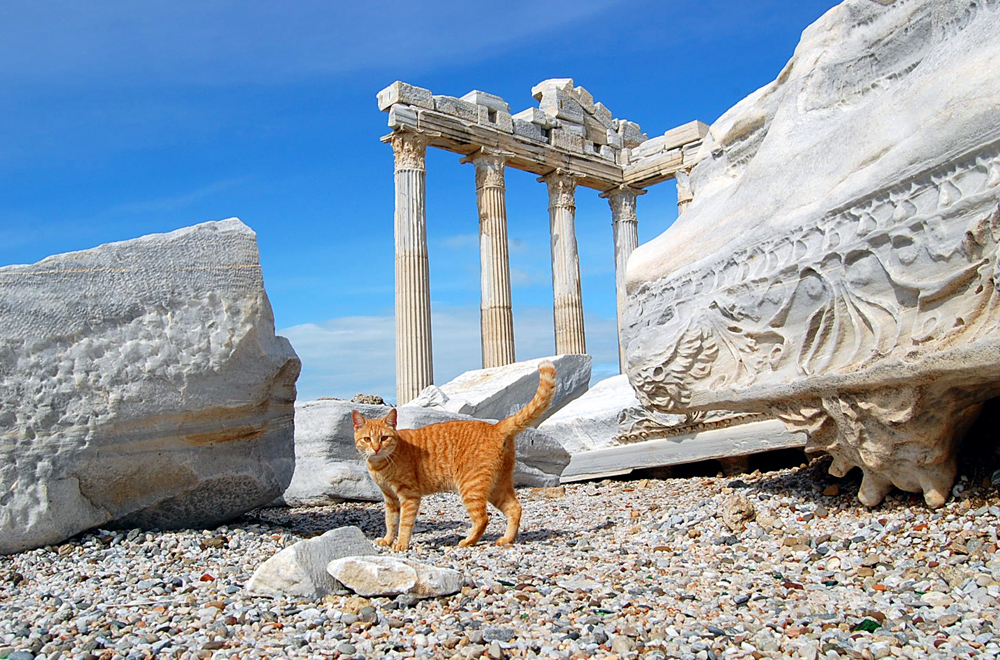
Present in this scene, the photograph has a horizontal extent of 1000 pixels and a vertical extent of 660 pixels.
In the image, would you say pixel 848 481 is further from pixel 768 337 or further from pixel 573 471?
pixel 573 471

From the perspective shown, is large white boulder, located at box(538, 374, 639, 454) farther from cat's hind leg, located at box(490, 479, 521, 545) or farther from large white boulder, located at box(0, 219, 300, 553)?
large white boulder, located at box(0, 219, 300, 553)

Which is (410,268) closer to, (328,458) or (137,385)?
(328,458)

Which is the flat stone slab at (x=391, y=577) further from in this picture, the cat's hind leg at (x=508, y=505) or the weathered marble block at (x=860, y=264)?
the weathered marble block at (x=860, y=264)

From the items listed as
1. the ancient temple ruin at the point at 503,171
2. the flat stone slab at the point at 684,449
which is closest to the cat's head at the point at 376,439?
the flat stone slab at the point at 684,449

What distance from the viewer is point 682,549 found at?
4.31 m

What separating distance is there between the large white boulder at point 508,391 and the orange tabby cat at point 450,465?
15.6 feet

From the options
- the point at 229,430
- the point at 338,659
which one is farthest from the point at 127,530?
the point at 338,659

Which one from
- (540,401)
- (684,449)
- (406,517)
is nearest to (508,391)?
(684,449)

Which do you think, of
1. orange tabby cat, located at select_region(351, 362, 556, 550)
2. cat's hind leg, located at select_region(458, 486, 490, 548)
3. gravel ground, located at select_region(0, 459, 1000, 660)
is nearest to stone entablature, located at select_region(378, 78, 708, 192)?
orange tabby cat, located at select_region(351, 362, 556, 550)

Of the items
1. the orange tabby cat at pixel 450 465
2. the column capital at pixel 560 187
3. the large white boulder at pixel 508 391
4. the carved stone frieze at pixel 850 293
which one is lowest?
the orange tabby cat at pixel 450 465

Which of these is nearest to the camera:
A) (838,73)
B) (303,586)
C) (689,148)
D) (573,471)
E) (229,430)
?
(303,586)

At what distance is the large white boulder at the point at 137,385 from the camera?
14.4 feet

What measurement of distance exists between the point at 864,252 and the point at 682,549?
1.72m

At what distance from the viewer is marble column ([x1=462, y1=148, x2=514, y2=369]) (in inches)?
735
